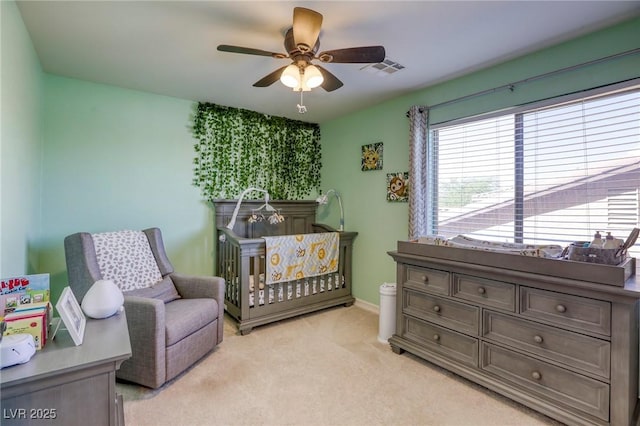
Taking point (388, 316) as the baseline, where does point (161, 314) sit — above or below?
above

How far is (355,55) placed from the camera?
185 centimetres

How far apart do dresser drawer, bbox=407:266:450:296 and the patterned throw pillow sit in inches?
89.4

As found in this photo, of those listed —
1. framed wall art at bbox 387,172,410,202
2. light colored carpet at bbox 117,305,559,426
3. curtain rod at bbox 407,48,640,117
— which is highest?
curtain rod at bbox 407,48,640,117

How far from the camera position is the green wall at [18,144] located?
1.71 meters

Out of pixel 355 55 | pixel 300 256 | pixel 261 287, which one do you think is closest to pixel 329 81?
pixel 355 55

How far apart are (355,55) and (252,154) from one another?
236 cm

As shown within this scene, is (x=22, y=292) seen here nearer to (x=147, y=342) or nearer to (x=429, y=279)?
(x=147, y=342)

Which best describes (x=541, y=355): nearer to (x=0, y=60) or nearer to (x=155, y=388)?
(x=155, y=388)

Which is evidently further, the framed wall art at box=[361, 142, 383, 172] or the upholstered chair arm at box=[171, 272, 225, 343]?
the framed wall art at box=[361, 142, 383, 172]

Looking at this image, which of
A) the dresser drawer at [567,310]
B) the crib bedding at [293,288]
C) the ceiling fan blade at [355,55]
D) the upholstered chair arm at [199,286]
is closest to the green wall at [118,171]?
the upholstered chair arm at [199,286]

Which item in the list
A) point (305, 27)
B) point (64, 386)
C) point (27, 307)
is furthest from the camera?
point (305, 27)

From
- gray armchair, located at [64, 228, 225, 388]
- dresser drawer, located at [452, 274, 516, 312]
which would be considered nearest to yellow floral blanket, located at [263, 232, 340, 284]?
gray armchair, located at [64, 228, 225, 388]

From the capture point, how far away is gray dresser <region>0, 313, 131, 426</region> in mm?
1018

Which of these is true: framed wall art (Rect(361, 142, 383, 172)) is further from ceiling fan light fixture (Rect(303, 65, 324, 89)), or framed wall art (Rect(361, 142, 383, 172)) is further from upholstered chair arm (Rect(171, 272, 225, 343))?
upholstered chair arm (Rect(171, 272, 225, 343))
